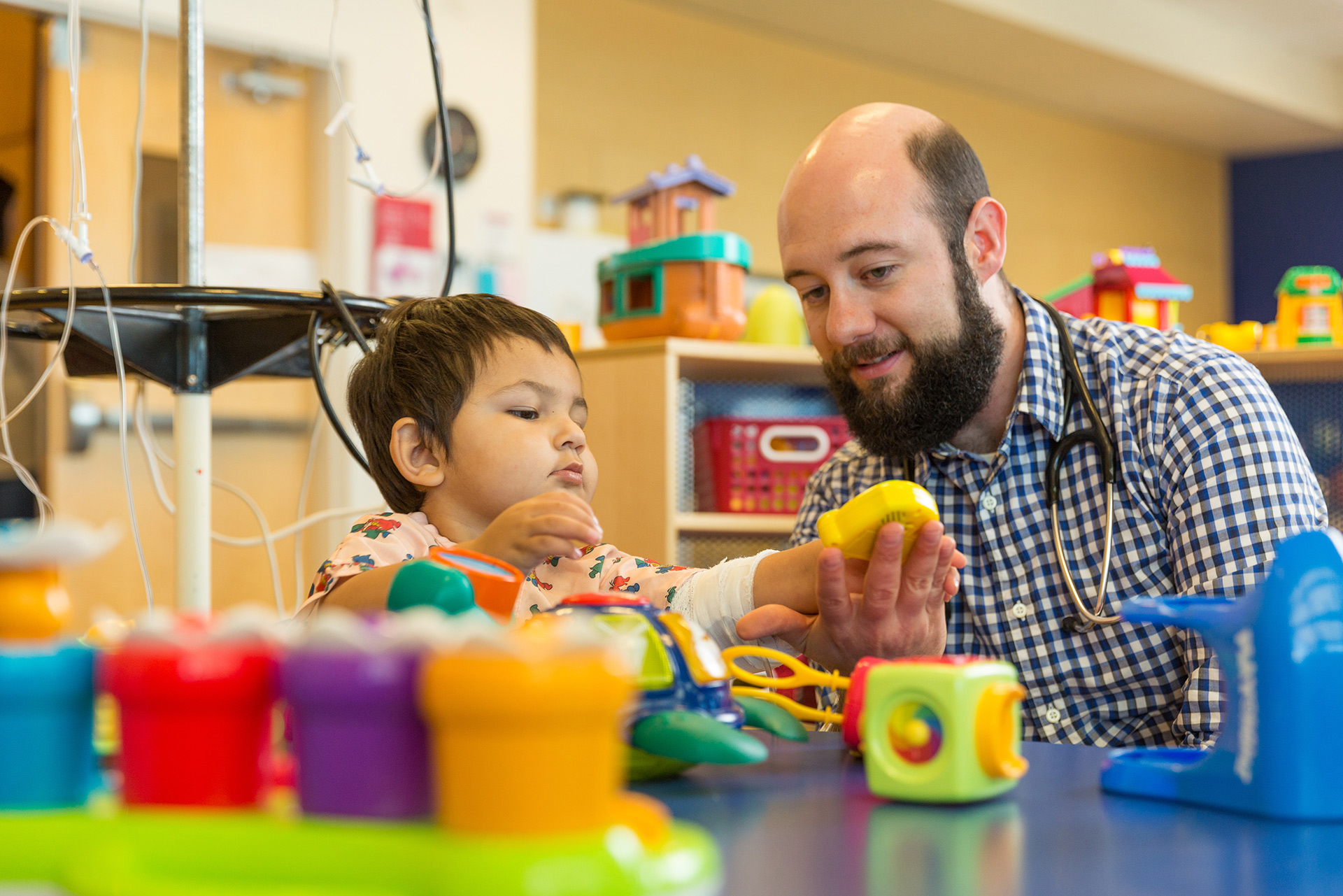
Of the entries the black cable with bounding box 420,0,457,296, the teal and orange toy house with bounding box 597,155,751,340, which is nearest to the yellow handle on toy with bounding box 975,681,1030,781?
the black cable with bounding box 420,0,457,296

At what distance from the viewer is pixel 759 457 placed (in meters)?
2.57

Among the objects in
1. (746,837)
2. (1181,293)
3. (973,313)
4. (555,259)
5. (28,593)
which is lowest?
(746,837)

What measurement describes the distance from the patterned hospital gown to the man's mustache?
496 millimetres

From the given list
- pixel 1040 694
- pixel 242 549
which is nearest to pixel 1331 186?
pixel 242 549

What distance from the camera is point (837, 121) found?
1.64 meters

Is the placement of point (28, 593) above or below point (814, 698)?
above

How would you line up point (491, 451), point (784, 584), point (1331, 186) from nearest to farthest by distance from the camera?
point (784, 584)
point (491, 451)
point (1331, 186)

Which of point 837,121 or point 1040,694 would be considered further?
point 837,121

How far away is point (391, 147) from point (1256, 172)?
5.69 metres

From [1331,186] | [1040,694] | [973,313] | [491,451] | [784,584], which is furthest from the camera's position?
[1331,186]

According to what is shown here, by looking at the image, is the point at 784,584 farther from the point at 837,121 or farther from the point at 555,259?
the point at 555,259

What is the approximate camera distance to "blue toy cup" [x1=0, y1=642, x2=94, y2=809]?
0.36 metres

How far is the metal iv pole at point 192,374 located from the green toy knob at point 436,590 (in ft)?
1.79

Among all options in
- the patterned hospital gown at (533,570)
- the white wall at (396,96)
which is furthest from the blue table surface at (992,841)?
the white wall at (396,96)
